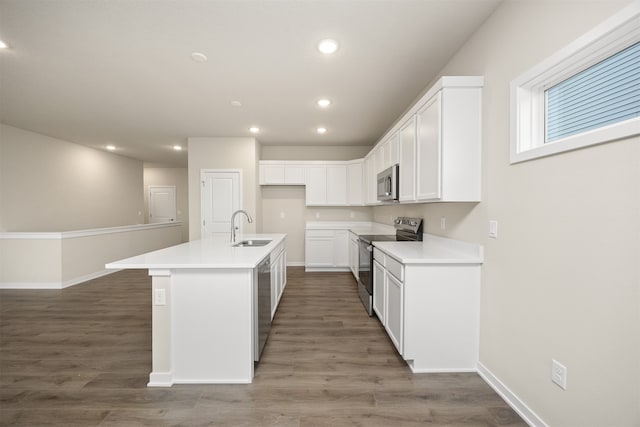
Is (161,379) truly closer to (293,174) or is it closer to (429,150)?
(429,150)

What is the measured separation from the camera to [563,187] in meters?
1.33

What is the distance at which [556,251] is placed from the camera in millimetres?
1381

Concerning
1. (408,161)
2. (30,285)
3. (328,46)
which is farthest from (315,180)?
(30,285)

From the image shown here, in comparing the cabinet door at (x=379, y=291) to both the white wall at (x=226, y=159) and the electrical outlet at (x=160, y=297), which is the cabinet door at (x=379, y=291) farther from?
the white wall at (x=226, y=159)

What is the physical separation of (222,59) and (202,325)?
2387mm

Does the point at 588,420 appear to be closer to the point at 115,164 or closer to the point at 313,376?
the point at 313,376

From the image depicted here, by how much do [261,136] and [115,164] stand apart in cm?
464

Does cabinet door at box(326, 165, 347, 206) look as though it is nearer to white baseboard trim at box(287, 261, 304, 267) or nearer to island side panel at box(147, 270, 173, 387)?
white baseboard trim at box(287, 261, 304, 267)

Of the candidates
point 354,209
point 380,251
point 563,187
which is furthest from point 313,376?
point 354,209

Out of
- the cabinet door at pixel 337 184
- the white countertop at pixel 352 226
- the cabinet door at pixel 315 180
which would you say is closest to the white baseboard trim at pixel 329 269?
the white countertop at pixel 352 226

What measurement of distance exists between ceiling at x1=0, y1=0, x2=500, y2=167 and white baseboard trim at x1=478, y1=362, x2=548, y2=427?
2.67 m

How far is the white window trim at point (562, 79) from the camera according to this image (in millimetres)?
1073

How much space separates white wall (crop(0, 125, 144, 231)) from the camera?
4.46 m

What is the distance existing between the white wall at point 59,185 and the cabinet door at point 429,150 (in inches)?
263
